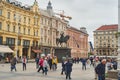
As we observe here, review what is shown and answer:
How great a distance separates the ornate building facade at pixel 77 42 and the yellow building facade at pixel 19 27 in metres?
26.6

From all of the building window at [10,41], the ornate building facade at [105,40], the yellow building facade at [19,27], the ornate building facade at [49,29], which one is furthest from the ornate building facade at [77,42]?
the building window at [10,41]

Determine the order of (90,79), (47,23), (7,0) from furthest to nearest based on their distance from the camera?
(47,23), (7,0), (90,79)

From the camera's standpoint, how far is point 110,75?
18.6 metres

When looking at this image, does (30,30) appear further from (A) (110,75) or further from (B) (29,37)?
(A) (110,75)

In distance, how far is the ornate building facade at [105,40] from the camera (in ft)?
477

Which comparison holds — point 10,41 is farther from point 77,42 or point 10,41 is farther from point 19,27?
point 77,42

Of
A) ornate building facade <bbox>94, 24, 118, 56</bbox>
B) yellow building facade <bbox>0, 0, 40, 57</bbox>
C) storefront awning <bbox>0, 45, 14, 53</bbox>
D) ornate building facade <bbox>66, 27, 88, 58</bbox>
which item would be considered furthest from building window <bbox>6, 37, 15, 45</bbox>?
ornate building facade <bbox>94, 24, 118, 56</bbox>

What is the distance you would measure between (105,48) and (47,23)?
7300 cm

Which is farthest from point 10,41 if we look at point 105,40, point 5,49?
point 105,40

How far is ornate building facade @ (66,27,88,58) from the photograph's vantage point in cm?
10232

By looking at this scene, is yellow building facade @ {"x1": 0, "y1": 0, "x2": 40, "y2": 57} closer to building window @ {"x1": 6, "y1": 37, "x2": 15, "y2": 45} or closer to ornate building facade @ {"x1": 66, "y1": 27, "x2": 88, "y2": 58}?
building window @ {"x1": 6, "y1": 37, "x2": 15, "y2": 45}

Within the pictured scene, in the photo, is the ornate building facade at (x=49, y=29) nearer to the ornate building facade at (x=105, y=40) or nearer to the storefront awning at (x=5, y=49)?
the storefront awning at (x=5, y=49)

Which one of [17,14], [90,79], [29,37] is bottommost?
[90,79]

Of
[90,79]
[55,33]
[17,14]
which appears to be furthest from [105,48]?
[90,79]
